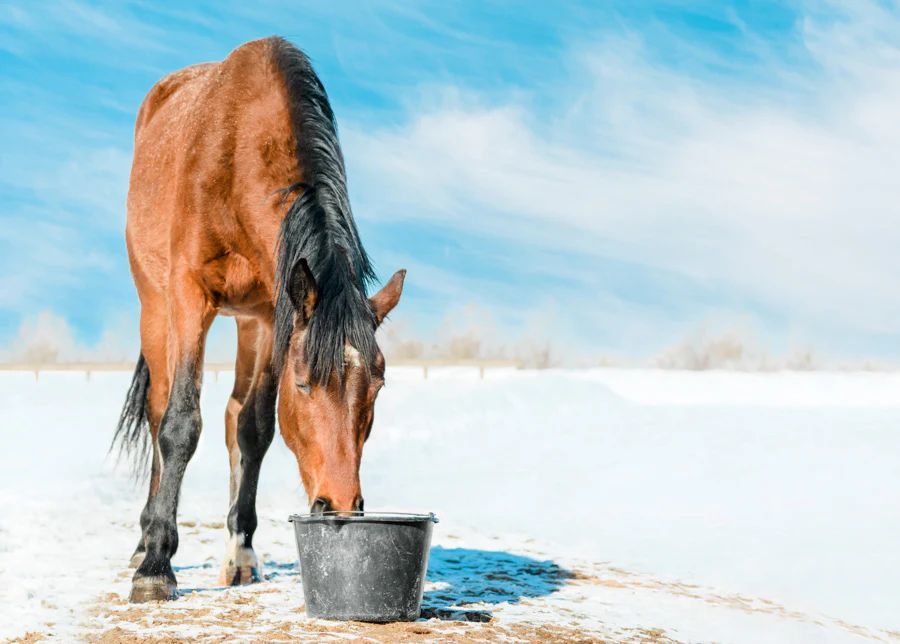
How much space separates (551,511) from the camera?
10.6 meters

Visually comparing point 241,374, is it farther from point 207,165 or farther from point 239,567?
point 207,165

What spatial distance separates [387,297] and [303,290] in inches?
21.2

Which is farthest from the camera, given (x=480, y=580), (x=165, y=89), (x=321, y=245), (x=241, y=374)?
(x=165, y=89)

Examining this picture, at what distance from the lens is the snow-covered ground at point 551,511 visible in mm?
5355

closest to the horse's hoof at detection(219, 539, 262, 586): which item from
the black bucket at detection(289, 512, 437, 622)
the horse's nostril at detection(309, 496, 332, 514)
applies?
the black bucket at detection(289, 512, 437, 622)

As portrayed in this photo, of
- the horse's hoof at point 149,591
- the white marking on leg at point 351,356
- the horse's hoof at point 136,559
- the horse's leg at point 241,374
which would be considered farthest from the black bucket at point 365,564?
the horse's hoof at point 136,559

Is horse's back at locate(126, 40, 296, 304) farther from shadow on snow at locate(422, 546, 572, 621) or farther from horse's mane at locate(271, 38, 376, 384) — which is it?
shadow on snow at locate(422, 546, 572, 621)

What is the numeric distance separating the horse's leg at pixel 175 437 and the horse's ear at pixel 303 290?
1.24 m

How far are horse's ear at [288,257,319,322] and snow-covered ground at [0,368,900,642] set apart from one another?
154 centimetres

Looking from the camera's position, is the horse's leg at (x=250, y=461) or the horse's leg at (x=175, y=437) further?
the horse's leg at (x=250, y=461)

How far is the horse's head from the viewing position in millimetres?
4176

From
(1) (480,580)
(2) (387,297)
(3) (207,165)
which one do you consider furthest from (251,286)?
(1) (480,580)

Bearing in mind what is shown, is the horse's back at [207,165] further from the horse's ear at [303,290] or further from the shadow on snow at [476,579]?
the shadow on snow at [476,579]

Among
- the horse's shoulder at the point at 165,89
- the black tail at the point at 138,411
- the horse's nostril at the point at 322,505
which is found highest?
the horse's shoulder at the point at 165,89
